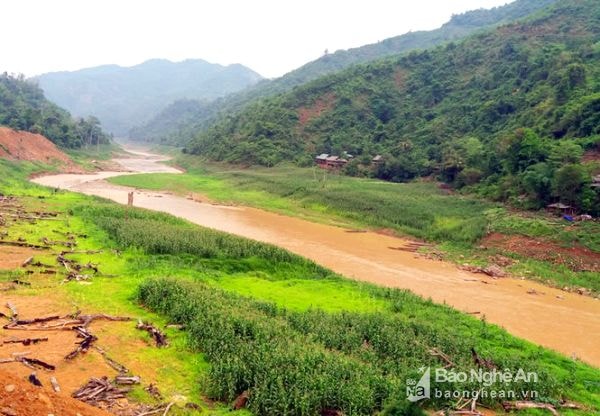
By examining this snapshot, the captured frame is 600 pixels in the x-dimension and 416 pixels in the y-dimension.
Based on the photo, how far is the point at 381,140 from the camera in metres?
76.5

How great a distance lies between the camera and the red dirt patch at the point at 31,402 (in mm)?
7875

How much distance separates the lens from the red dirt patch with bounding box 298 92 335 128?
88438 millimetres

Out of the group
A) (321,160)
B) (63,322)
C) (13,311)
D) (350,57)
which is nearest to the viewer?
(63,322)

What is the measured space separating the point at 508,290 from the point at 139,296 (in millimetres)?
19824

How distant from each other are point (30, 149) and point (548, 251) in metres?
68.1

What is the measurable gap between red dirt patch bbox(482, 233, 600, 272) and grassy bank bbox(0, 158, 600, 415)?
14.4m

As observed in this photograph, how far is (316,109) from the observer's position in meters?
90.5

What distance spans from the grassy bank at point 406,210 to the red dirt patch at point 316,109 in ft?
66.0

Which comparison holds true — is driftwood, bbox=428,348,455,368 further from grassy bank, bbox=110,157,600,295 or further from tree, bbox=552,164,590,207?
tree, bbox=552,164,590,207

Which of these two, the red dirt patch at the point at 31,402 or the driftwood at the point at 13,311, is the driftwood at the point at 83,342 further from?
the red dirt patch at the point at 31,402

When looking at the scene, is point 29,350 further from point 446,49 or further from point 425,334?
point 446,49

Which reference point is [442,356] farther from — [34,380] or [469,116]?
[469,116]

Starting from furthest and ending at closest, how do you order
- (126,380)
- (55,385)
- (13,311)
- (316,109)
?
(316,109), (13,311), (126,380), (55,385)

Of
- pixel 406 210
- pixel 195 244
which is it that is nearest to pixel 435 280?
pixel 195 244
